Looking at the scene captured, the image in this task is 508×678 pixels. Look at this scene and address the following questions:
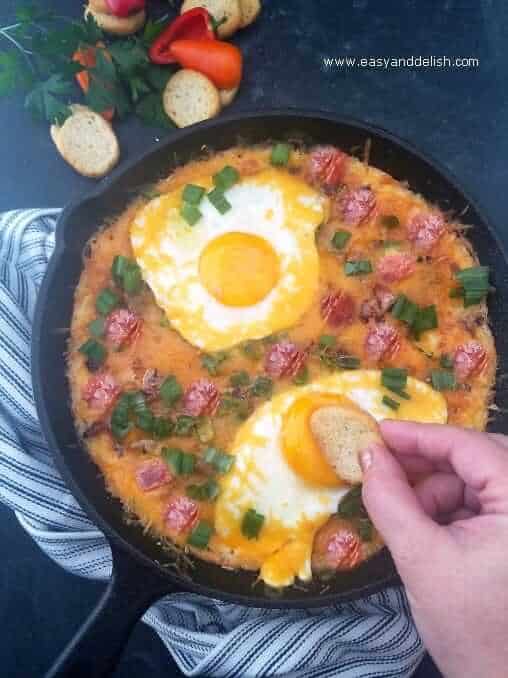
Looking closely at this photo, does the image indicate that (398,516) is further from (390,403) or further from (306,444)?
(390,403)

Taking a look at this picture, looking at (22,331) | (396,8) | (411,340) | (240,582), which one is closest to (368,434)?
(411,340)

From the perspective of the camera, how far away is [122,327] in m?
3.11

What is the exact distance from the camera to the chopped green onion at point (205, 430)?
10.1ft

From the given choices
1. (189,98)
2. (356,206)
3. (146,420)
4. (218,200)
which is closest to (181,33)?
(189,98)

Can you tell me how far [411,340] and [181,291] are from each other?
994mm

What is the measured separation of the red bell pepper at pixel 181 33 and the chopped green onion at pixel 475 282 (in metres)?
1.68

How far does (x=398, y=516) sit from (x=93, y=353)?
1.55 metres

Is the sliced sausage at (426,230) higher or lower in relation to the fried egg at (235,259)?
higher

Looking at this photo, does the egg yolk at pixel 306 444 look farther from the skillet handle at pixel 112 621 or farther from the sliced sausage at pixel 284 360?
the skillet handle at pixel 112 621

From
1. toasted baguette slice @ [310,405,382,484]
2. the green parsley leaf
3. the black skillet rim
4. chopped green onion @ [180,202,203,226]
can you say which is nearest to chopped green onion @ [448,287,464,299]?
the black skillet rim

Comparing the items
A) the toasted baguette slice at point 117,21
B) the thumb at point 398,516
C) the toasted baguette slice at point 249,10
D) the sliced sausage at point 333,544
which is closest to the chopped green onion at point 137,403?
the sliced sausage at point 333,544

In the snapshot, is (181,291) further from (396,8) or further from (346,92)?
(396,8)

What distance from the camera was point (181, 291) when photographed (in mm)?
3148

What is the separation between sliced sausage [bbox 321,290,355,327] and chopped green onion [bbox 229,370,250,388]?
1.35 feet
